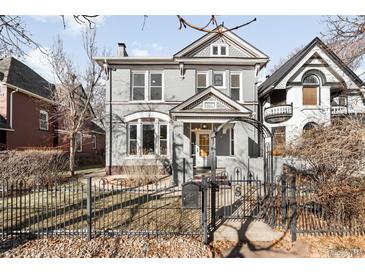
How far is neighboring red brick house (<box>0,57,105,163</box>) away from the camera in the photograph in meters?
14.5

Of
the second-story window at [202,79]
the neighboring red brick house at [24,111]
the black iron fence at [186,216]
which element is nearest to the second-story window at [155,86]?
the second-story window at [202,79]

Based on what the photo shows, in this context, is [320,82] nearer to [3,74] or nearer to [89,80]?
[89,80]

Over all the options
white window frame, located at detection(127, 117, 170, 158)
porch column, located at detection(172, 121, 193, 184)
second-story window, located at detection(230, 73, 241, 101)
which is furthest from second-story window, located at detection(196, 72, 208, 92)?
porch column, located at detection(172, 121, 193, 184)

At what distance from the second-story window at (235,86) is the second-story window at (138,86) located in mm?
6327

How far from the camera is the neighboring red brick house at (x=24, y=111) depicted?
47.5 feet

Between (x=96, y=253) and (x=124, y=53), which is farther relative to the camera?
(x=124, y=53)

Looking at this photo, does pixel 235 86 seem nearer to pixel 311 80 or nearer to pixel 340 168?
pixel 311 80

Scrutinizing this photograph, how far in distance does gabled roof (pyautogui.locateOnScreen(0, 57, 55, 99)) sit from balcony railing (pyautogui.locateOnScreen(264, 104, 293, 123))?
59.5 feet

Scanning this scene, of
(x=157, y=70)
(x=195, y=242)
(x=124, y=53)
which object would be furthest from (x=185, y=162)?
(x=124, y=53)

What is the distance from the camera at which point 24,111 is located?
630 inches

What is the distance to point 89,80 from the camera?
1523cm

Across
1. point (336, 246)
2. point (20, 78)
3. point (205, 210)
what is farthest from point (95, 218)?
point (20, 78)

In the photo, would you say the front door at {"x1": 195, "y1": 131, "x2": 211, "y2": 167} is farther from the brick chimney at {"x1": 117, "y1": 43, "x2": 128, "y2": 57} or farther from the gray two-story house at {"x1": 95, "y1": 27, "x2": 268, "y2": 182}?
the brick chimney at {"x1": 117, "y1": 43, "x2": 128, "y2": 57}

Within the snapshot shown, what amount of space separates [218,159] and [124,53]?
35.4ft
